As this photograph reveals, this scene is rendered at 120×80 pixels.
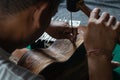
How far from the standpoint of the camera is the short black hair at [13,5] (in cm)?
59

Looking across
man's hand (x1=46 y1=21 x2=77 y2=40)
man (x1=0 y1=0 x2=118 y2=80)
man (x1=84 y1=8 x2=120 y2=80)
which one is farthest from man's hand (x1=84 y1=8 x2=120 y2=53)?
man's hand (x1=46 y1=21 x2=77 y2=40)

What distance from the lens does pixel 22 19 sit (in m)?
0.61

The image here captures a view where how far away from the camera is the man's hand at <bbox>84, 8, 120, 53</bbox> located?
0.71m

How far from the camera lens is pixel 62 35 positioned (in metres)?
1.05

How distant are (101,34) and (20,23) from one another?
0.70ft

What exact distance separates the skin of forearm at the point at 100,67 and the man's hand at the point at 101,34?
0.08ft

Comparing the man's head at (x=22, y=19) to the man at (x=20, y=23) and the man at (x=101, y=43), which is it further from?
the man at (x=101, y=43)

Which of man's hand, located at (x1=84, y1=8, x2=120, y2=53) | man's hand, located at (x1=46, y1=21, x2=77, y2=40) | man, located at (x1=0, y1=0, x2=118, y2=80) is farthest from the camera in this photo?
man's hand, located at (x1=46, y1=21, x2=77, y2=40)

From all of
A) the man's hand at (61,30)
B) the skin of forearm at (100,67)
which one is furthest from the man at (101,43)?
the man's hand at (61,30)

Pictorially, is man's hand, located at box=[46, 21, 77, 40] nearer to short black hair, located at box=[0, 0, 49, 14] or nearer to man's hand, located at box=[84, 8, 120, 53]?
man's hand, located at box=[84, 8, 120, 53]

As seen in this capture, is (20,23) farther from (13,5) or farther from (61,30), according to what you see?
(61,30)

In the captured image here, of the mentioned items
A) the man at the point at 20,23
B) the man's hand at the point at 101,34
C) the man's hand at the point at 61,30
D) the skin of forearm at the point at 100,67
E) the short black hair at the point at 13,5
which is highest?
the short black hair at the point at 13,5

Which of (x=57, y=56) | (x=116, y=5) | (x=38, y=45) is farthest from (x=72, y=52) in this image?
(x=116, y=5)

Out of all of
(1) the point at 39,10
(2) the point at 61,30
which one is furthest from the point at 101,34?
(2) the point at 61,30
